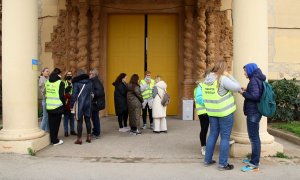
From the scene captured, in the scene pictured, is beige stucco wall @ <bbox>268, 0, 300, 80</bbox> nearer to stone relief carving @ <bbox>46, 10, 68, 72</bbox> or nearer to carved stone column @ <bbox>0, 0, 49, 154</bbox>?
stone relief carving @ <bbox>46, 10, 68, 72</bbox>

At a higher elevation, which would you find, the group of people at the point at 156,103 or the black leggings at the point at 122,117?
the group of people at the point at 156,103

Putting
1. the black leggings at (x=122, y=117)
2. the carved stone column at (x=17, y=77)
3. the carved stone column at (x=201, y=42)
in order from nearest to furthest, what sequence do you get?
the carved stone column at (x=17, y=77)
the black leggings at (x=122, y=117)
the carved stone column at (x=201, y=42)

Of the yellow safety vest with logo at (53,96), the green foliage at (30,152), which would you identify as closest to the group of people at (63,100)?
the yellow safety vest with logo at (53,96)

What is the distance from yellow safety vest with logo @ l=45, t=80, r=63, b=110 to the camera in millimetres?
8250

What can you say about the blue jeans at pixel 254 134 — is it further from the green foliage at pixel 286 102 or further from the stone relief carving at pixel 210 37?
the stone relief carving at pixel 210 37

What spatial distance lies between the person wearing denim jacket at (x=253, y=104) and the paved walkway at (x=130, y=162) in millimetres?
249

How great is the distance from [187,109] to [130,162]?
243 inches

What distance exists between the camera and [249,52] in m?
7.11

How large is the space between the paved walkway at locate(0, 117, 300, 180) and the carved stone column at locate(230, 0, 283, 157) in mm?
296

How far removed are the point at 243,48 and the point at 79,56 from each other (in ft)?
23.7

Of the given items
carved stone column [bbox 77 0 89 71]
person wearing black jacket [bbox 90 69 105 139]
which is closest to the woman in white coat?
person wearing black jacket [bbox 90 69 105 139]

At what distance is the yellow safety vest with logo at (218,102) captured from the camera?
20.3 ft

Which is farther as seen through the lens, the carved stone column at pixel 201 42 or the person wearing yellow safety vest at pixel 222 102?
the carved stone column at pixel 201 42

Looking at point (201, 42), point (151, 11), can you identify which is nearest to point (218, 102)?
point (201, 42)
